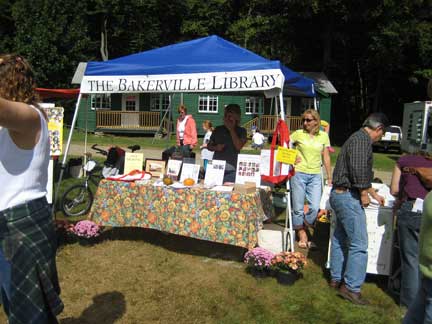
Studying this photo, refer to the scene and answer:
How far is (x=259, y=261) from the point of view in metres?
4.19

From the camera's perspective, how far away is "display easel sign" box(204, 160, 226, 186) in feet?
16.2

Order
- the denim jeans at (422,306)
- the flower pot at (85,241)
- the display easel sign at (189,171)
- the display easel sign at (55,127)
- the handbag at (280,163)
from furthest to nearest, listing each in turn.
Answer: the display easel sign at (55,127), the display easel sign at (189,171), the flower pot at (85,241), the handbag at (280,163), the denim jeans at (422,306)

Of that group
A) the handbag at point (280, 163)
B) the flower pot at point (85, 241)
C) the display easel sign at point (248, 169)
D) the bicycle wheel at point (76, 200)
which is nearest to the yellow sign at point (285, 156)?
the handbag at point (280, 163)

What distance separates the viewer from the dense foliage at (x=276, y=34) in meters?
19.7

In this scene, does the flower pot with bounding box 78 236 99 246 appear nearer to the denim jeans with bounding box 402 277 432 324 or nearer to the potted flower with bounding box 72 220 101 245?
the potted flower with bounding box 72 220 101 245

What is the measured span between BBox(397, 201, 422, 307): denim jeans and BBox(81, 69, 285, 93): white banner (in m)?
1.75

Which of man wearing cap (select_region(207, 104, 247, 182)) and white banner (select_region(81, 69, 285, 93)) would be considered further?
man wearing cap (select_region(207, 104, 247, 182))

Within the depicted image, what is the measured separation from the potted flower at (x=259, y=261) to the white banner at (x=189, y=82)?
1.61m

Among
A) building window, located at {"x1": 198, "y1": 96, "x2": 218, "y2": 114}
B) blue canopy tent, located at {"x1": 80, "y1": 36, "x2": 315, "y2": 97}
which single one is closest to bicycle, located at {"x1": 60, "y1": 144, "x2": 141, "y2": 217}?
blue canopy tent, located at {"x1": 80, "y1": 36, "x2": 315, "y2": 97}

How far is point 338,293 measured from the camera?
3.99m

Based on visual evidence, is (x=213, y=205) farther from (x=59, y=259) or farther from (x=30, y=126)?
(x=30, y=126)

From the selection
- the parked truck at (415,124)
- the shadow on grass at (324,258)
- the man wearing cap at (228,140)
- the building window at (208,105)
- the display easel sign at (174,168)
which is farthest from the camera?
the building window at (208,105)

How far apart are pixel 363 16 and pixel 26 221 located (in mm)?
20360

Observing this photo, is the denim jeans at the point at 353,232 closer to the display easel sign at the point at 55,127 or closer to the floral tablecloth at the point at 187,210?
Result: the floral tablecloth at the point at 187,210
